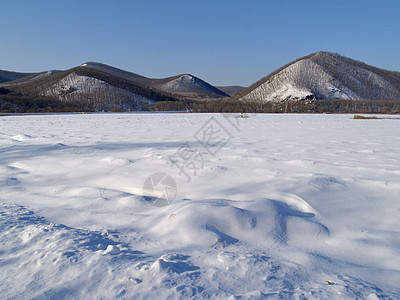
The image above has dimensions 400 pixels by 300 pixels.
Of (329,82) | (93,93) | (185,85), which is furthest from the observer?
(185,85)

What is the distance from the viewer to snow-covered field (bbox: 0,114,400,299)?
5.74 feet

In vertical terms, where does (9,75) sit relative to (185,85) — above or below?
above

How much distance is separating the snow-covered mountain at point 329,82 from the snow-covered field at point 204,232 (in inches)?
2785

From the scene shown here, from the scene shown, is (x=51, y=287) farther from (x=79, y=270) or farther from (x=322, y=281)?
(x=322, y=281)

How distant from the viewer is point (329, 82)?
254ft

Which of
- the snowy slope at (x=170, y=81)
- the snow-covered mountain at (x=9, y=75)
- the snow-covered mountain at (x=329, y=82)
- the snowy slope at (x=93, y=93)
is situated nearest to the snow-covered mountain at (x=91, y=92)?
the snowy slope at (x=93, y=93)

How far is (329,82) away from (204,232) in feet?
289

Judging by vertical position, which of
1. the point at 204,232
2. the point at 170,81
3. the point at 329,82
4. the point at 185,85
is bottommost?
the point at 204,232

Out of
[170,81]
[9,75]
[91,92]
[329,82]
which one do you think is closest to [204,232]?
[329,82]

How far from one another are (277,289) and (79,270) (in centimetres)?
148

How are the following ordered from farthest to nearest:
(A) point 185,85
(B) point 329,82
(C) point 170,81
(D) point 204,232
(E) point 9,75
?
(C) point 170,81 → (E) point 9,75 → (A) point 185,85 → (B) point 329,82 → (D) point 204,232

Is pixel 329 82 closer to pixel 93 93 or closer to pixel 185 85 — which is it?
pixel 93 93

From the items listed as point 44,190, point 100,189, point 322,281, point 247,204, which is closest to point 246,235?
point 247,204

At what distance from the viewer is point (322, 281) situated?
5.89 feet
